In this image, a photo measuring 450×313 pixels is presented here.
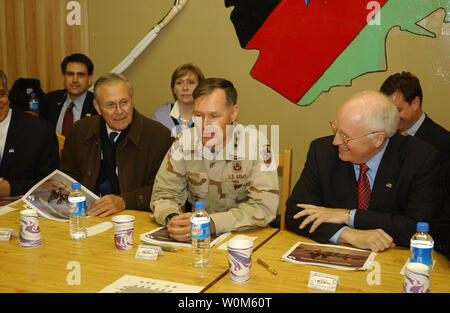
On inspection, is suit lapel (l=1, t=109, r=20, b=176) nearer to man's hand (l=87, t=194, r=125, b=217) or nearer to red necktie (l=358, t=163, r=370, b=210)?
man's hand (l=87, t=194, r=125, b=217)

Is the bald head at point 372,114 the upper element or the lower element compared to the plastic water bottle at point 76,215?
upper

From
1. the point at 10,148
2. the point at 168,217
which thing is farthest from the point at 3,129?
the point at 168,217

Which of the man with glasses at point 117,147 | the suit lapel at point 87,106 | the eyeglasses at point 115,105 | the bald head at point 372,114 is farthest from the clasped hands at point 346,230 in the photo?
the suit lapel at point 87,106

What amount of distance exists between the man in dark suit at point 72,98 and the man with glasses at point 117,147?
1.47 m

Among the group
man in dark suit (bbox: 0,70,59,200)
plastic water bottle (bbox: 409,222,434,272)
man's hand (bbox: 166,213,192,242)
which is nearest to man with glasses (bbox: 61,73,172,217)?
man in dark suit (bbox: 0,70,59,200)

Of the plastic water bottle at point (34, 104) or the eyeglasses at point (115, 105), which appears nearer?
the eyeglasses at point (115, 105)

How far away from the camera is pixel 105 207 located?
220 cm

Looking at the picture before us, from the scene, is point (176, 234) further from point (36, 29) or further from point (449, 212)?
point (36, 29)

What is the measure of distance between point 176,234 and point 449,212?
111 cm

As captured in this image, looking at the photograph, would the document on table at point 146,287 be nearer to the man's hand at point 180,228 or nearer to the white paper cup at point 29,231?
the man's hand at point 180,228

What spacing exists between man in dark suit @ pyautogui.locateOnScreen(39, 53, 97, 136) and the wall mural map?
1.51 m

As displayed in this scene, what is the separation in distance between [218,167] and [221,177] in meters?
0.05

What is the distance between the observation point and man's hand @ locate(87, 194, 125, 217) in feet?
7.14

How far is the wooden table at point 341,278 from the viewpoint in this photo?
1.37 metres
